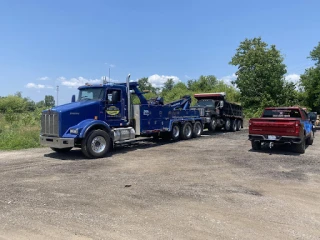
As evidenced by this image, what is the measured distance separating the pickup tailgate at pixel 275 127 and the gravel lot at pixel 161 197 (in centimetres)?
103

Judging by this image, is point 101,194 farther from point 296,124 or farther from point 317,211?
point 296,124

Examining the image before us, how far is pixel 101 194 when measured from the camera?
642 cm

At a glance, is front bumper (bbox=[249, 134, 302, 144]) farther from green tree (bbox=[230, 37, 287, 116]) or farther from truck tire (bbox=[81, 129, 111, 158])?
green tree (bbox=[230, 37, 287, 116])

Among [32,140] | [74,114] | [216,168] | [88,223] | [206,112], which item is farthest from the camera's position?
[206,112]

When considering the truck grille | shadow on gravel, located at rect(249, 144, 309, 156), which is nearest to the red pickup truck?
shadow on gravel, located at rect(249, 144, 309, 156)

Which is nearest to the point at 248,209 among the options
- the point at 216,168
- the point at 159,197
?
the point at 159,197

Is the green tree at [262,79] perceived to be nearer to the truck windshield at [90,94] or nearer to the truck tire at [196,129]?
the truck tire at [196,129]

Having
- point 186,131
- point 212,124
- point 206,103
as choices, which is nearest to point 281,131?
point 186,131

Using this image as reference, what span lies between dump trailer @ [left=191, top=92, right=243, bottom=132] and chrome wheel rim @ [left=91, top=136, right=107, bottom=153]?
974 cm

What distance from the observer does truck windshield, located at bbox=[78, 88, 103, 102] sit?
11.9m

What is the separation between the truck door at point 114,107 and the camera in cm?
1187

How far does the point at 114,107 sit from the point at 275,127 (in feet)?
21.3

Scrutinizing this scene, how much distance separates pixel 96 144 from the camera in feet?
36.4

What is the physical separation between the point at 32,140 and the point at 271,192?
12.1m
